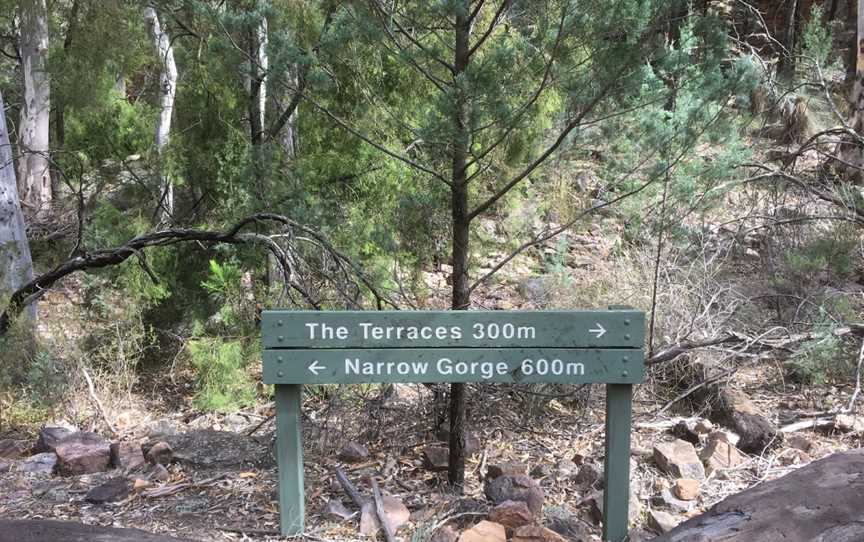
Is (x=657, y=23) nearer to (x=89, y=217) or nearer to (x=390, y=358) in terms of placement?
(x=390, y=358)

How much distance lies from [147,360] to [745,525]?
658cm

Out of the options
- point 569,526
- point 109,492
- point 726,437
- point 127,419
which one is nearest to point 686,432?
point 726,437

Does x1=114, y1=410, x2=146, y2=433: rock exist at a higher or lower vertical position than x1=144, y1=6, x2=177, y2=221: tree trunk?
lower

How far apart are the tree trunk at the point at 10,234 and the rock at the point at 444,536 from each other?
521 centimetres

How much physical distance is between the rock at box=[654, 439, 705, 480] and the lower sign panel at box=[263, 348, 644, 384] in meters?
1.47

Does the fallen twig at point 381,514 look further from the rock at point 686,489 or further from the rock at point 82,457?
the rock at point 82,457

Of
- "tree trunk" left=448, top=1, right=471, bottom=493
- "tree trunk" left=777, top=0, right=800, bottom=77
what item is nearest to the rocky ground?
"tree trunk" left=448, top=1, right=471, bottom=493

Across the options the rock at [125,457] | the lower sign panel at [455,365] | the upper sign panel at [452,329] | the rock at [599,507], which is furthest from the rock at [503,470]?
the rock at [125,457]

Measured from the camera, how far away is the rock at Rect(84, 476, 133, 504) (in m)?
4.23

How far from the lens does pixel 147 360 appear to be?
7.82m

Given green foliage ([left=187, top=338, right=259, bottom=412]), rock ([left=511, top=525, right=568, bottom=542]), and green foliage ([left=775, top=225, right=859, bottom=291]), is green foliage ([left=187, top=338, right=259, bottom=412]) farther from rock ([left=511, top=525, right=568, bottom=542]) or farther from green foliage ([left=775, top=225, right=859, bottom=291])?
green foliage ([left=775, top=225, right=859, bottom=291])

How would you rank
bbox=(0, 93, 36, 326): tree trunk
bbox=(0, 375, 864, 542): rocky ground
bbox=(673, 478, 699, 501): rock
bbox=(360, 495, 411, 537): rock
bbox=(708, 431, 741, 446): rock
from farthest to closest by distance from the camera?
bbox=(0, 93, 36, 326): tree trunk < bbox=(708, 431, 741, 446): rock < bbox=(673, 478, 699, 501): rock < bbox=(0, 375, 864, 542): rocky ground < bbox=(360, 495, 411, 537): rock

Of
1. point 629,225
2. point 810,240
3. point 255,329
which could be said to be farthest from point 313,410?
point 810,240

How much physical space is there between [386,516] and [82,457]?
237cm
